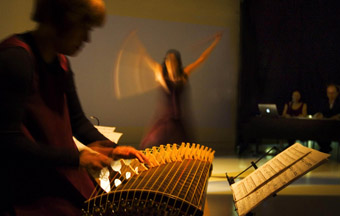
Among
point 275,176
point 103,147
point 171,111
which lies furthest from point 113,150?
point 171,111

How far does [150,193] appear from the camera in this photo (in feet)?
3.34

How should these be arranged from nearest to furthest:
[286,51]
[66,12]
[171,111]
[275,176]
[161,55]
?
[66,12] < [275,176] < [171,111] < [161,55] < [286,51]

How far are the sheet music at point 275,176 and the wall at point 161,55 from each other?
5.53m

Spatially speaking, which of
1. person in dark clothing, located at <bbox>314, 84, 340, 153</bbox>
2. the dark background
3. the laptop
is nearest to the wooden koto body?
the laptop

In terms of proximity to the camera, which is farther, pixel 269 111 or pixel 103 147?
pixel 269 111

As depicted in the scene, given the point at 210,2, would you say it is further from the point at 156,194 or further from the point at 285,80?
the point at 156,194

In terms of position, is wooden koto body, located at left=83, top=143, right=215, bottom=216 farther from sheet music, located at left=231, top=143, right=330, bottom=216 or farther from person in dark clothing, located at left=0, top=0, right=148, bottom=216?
sheet music, located at left=231, top=143, right=330, bottom=216

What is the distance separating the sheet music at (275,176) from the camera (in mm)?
1380

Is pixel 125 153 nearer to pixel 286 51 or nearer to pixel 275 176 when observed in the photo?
pixel 275 176

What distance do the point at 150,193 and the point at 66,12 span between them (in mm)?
524

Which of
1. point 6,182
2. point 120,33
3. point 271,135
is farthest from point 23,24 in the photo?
point 6,182

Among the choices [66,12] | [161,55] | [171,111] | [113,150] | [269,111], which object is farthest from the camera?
[161,55]

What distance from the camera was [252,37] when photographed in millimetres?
7891

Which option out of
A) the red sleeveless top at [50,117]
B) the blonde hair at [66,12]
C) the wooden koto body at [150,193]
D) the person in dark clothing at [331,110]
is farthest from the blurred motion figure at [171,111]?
the blonde hair at [66,12]
